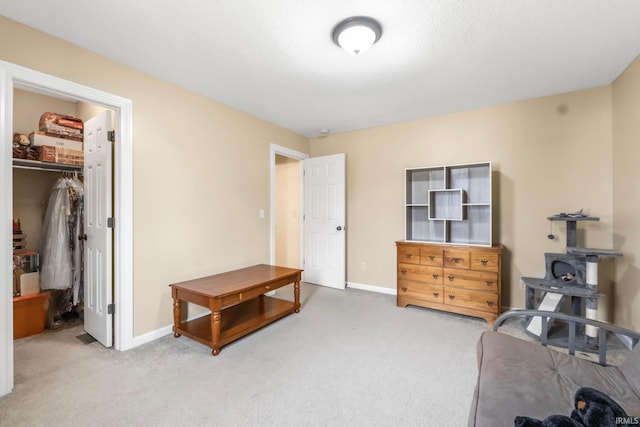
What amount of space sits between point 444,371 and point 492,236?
1956mm

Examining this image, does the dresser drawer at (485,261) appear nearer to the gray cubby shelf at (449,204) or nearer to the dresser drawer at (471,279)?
the dresser drawer at (471,279)

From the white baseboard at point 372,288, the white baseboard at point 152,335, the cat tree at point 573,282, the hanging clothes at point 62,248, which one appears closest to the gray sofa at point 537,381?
the cat tree at point 573,282

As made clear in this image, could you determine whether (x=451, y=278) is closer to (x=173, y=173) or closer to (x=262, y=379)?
(x=262, y=379)

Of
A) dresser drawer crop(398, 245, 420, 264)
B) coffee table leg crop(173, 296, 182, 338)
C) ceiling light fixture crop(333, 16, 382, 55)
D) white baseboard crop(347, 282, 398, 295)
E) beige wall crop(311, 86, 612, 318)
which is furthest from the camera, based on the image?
white baseboard crop(347, 282, 398, 295)

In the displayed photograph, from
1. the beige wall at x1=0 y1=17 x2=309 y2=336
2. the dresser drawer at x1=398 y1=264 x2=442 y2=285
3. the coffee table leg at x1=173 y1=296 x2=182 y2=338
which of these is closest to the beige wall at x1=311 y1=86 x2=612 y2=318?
the dresser drawer at x1=398 y1=264 x2=442 y2=285

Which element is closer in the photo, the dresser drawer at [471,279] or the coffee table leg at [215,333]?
the coffee table leg at [215,333]

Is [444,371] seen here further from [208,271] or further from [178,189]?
[178,189]

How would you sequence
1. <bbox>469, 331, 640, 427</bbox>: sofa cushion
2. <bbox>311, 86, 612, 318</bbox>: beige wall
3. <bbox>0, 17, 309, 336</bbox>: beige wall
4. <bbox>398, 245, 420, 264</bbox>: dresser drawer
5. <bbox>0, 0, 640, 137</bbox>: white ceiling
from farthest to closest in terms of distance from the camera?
1. <bbox>398, 245, 420, 264</bbox>: dresser drawer
2. <bbox>311, 86, 612, 318</bbox>: beige wall
3. <bbox>0, 17, 309, 336</bbox>: beige wall
4. <bbox>0, 0, 640, 137</bbox>: white ceiling
5. <bbox>469, 331, 640, 427</bbox>: sofa cushion

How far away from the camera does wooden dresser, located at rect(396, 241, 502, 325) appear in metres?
2.94

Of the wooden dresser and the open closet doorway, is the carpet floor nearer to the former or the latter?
the wooden dresser

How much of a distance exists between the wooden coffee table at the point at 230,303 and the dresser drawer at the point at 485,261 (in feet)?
6.48

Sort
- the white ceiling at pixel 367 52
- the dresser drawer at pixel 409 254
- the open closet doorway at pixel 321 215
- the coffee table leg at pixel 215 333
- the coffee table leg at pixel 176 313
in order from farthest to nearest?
the open closet doorway at pixel 321 215 < the dresser drawer at pixel 409 254 < the coffee table leg at pixel 176 313 < the coffee table leg at pixel 215 333 < the white ceiling at pixel 367 52

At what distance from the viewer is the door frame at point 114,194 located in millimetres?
1763

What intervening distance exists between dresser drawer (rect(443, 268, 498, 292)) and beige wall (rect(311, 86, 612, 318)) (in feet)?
1.66
